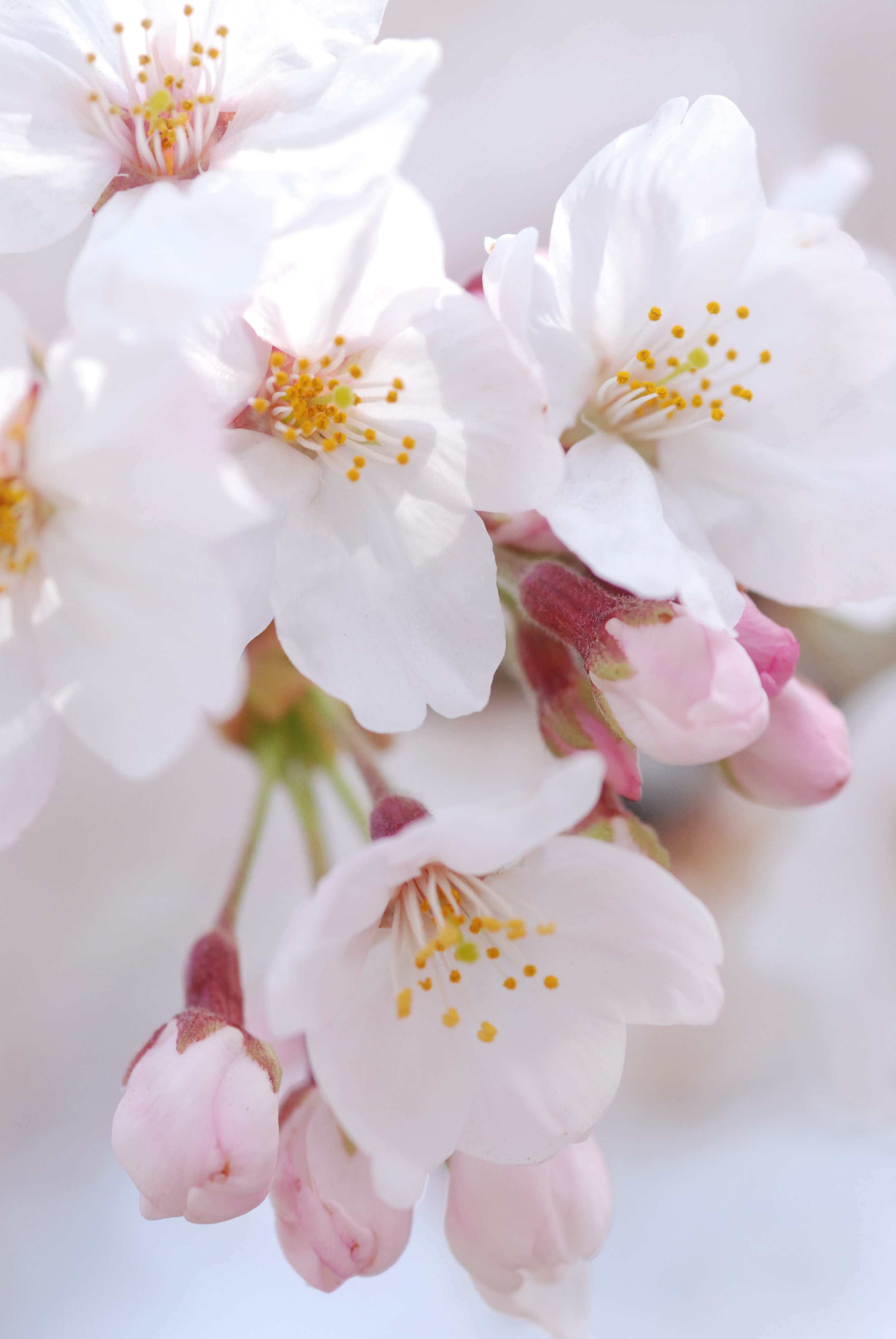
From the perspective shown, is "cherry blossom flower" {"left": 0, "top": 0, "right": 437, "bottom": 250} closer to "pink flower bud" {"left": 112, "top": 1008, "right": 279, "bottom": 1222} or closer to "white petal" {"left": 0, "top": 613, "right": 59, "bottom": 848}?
"white petal" {"left": 0, "top": 613, "right": 59, "bottom": 848}

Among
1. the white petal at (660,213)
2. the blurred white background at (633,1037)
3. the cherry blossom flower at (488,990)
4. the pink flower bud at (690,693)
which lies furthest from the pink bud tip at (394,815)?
the blurred white background at (633,1037)

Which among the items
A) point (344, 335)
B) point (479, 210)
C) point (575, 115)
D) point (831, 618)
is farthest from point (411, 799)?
point (575, 115)

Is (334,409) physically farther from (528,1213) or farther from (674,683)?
(528,1213)

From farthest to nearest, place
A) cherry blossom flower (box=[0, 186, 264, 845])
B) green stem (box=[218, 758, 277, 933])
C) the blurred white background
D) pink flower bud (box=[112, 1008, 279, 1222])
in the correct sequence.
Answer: the blurred white background < green stem (box=[218, 758, 277, 933]) < pink flower bud (box=[112, 1008, 279, 1222]) < cherry blossom flower (box=[0, 186, 264, 845])

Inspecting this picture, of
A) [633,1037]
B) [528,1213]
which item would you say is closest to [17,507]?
[528,1213]

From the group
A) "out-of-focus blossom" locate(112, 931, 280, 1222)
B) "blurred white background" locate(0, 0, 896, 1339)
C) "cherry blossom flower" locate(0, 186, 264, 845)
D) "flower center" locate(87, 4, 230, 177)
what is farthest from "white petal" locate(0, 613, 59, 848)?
"blurred white background" locate(0, 0, 896, 1339)

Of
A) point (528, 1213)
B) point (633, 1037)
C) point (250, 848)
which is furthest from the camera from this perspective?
point (633, 1037)

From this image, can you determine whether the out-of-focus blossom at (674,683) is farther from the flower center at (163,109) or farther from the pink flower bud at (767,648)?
the flower center at (163,109)
